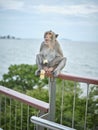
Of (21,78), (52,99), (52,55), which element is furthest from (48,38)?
(21,78)

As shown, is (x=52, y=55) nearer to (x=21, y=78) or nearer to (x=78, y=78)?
(x=78, y=78)

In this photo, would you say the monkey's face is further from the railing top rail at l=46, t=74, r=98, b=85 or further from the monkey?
the railing top rail at l=46, t=74, r=98, b=85

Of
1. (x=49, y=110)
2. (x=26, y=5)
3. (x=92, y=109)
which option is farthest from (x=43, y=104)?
(x=26, y=5)

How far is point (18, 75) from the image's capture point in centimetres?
1377

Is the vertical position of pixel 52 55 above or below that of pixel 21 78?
above

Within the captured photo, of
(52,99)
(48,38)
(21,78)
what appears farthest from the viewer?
(21,78)

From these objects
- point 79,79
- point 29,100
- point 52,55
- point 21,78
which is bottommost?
point 21,78

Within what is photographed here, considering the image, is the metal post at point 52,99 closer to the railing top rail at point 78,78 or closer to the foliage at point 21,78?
the railing top rail at point 78,78

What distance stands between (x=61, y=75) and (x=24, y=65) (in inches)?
491

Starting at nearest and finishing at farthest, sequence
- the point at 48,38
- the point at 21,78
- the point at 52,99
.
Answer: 1. the point at 48,38
2. the point at 52,99
3. the point at 21,78

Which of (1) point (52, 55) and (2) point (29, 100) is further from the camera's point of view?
(2) point (29, 100)

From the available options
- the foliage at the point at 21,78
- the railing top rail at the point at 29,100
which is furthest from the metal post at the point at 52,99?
the foliage at the point at 21,78

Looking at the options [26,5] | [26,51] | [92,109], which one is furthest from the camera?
[26,51]

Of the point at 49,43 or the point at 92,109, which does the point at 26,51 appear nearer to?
the point at 92,109
